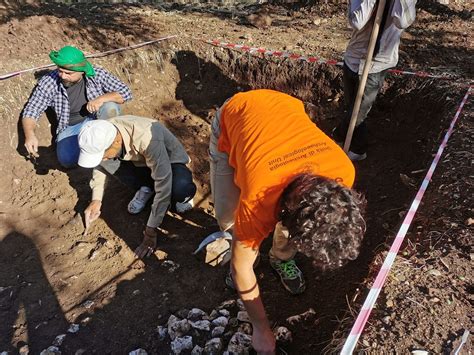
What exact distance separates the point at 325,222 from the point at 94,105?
3387 mm

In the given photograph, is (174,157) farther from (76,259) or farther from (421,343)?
(421,343)

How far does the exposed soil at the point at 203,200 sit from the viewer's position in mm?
2641

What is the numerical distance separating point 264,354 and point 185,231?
2060 mm

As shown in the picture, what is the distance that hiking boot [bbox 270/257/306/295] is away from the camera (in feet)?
10.4

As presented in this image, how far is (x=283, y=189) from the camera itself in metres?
1.86

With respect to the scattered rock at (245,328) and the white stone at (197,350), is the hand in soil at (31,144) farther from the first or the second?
the scattered rock at (245,328)

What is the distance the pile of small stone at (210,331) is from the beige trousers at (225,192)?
Result: 1.86ft

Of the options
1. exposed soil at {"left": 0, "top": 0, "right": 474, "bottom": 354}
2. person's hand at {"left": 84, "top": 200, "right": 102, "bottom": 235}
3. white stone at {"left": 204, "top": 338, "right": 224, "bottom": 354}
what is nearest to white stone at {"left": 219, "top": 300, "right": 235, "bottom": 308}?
exposed soil at {"left": 0, "top": 0, "right": 474, "bottom": 354}

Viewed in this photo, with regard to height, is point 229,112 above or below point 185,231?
above

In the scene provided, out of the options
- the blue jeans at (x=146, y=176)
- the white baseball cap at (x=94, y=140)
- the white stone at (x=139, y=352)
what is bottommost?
the white stone at (x=139, y=352)

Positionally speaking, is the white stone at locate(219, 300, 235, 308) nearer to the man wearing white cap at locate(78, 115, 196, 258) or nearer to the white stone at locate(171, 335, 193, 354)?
the white stone at locate(171, 335, 193, 354)

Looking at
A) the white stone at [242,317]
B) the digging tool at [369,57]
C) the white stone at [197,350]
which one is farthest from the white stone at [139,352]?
the digging tool at [369,57]

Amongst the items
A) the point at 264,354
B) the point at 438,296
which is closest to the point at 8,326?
the point at 264,354

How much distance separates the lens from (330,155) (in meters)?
1.96
